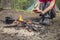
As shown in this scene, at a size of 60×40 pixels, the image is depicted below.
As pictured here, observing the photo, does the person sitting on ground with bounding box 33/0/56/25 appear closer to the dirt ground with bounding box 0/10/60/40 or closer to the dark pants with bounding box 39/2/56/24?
the dark pants with bounding box 39/2/56/24

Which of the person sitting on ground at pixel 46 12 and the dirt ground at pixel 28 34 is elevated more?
the person sitting on ground at pixel 46 12

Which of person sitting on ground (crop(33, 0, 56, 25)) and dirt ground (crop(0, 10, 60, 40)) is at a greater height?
person sitting on ground (crop(33, 0, 56, 25))

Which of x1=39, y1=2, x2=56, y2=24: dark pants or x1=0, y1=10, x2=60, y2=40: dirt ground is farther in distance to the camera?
x1=39, y1=2, x2=56, y2=24: dark pants

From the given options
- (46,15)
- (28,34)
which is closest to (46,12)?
(46,15)

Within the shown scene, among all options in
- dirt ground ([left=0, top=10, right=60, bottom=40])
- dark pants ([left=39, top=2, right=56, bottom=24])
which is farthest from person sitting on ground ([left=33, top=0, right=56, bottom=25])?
dirt ground ([left=0, top=10, right=60, bottom=40])

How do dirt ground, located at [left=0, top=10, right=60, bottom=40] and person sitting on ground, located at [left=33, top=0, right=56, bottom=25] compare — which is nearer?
dirt ground, located at [left=0, top=10, right=60, bottom=40]

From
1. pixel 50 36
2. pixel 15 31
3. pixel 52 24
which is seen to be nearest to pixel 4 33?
pixel 15 31

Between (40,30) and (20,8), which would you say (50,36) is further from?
(20,8)

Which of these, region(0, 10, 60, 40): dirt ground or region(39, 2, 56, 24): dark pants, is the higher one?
region(39, 2, 56, 24): dark pants

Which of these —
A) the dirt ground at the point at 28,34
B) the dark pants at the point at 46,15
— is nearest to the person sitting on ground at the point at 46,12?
the dark pants at the point at 46,15

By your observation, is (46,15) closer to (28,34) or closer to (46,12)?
(46,12)

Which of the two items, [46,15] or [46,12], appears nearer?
[46,12]

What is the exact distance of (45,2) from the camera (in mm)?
5004

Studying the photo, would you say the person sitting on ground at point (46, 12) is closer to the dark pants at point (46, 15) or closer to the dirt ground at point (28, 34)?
the dark pants at point (46, 15)
